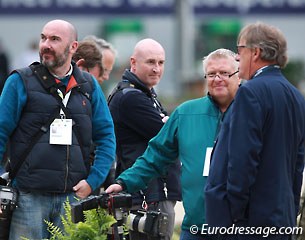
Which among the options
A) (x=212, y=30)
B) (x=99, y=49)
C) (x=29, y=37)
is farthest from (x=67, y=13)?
(x=99, y=49)

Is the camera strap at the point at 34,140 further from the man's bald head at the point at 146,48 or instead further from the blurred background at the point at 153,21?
the blurred background at the point at 153,21

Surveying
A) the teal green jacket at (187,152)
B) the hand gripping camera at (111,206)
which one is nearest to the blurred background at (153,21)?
the teal green jacket at (187,152)

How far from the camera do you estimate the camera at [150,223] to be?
604 centimetres

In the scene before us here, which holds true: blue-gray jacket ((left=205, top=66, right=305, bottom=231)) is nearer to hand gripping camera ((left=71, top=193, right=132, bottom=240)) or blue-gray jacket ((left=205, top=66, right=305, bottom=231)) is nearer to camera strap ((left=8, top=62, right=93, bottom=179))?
hand gripping camera ((left=71, top=193, right=132, bottom=240))

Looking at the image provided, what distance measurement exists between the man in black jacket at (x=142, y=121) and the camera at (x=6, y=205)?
93 cm

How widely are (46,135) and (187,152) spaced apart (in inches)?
37.7

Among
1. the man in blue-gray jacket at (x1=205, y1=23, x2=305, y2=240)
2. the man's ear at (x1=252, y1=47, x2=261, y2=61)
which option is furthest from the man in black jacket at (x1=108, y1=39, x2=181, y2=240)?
the man's ear at (x1=252, y1=47, x2=261, y2=61)

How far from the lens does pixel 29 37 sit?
2650 cm

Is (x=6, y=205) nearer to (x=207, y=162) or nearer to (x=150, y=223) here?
(x=150, y=223)

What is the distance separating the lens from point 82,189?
6523 mm

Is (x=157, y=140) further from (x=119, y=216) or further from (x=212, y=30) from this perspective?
(x=212, y=30)

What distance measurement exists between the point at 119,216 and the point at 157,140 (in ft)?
2.27

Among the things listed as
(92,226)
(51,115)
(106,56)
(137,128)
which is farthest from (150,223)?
(106,56)

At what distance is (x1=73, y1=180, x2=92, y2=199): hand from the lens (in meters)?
6.50
